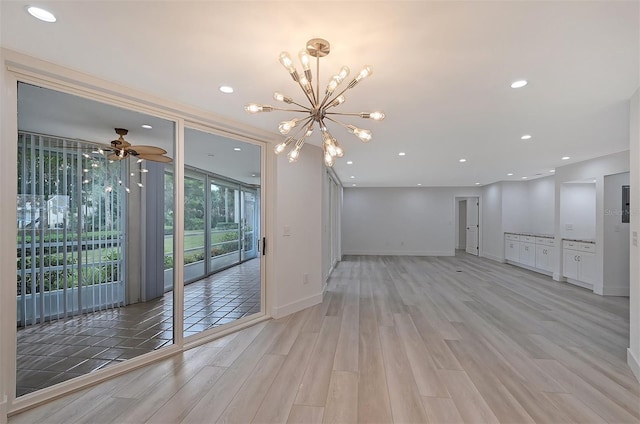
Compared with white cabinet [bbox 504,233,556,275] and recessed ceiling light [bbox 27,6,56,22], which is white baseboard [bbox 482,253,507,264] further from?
recessed ceiling light [bbox 27,6,56,22]

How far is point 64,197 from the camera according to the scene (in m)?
2.49

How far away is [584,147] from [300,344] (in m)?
5.18

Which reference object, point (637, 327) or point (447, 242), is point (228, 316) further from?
point (447, 242)

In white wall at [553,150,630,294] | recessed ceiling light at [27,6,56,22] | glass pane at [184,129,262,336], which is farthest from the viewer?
white wall at [553,150,630,294]

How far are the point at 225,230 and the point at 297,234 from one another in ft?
3.25

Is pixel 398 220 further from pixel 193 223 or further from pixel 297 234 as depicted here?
pixel 193 223

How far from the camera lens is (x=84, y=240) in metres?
2.69

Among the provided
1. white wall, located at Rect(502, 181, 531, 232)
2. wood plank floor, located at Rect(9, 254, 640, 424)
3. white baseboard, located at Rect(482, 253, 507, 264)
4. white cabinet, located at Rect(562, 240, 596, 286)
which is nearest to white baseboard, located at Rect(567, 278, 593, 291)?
white cabinet, located at Rect(562, 240, 596, 286)

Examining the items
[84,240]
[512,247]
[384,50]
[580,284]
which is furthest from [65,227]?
[512,247]

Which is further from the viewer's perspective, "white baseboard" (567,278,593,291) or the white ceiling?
"white baseboard" (567,278,593,291)

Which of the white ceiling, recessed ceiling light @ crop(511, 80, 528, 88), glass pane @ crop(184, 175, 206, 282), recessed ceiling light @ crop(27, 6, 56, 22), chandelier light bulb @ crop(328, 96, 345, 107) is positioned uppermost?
recessed ceiling light @ crop(27, 6, 56, 22)

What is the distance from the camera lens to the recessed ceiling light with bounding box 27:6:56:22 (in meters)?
1.55

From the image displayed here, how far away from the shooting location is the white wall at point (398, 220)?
10.2 meters

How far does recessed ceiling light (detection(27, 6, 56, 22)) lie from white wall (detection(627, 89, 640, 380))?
423cm
